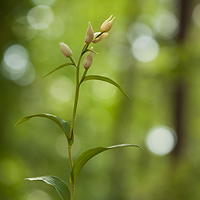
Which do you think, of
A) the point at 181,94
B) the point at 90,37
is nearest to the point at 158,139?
the point at 181,94

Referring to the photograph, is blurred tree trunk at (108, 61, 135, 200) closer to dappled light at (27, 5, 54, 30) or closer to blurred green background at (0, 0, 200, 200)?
blurred green background at (0, 0, 200, 200)

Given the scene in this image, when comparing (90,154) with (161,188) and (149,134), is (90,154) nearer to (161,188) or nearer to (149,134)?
(161,188)

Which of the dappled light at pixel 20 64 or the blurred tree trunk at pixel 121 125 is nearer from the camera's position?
the dappled light at pixel 20 64

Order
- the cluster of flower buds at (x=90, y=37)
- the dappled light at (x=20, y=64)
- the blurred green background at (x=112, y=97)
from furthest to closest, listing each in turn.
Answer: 1. the dappled light at (x=20, y=64)
2. the blurred green background at (x=112, y=97)
3. the cluster of flower buds at (x=90, y=37)

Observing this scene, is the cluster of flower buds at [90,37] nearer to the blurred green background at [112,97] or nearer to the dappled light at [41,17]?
the blurred green background at [112,97]

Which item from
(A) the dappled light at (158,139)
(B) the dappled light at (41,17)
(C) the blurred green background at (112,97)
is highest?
(B) the dappled light at (41,17)

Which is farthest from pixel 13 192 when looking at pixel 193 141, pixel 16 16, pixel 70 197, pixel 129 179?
pixel 193 141

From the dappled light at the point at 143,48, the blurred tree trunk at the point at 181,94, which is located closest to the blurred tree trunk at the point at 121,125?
the dappled light at the point at 143,48

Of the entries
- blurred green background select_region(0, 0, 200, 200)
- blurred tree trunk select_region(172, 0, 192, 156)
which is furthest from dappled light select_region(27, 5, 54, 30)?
blurred tree trunk select_region(172, 0, 192, 156)
